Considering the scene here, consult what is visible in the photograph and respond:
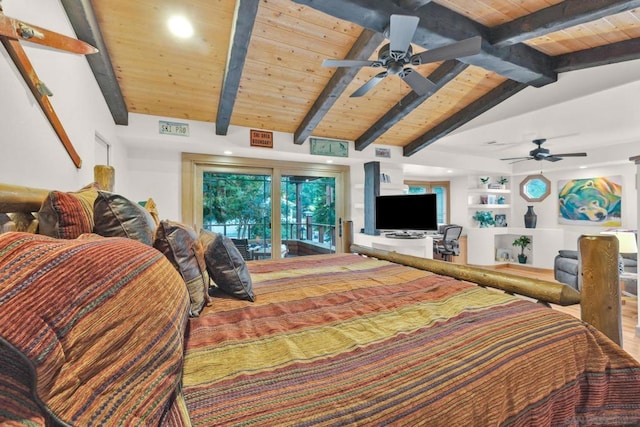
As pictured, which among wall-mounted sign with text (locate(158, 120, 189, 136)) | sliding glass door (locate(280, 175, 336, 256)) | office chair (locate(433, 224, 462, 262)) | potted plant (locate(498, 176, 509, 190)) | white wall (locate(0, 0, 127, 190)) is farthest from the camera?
potted plant (locate(498, 176, 509, 190))

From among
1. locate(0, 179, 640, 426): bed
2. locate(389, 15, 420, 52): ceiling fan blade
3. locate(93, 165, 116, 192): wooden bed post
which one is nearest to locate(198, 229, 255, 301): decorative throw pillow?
locate(0, 179, 640, 426): bed

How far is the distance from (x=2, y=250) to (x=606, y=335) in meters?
1.95

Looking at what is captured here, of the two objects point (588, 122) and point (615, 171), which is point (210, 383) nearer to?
point (588, 122)

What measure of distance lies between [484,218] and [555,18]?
5283 mm

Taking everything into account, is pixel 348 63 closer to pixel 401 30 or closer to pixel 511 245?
pixel 401 30

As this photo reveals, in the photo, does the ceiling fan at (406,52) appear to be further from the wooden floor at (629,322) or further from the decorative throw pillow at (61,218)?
the wooden floor at (629,322)

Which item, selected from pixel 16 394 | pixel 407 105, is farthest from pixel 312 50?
pixel 16 394

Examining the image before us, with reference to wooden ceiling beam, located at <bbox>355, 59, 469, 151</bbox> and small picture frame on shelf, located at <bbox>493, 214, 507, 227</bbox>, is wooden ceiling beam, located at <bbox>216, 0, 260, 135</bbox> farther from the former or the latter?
small picture frame on shelf, located at <bbox>493, 214, 507, 227</bbox>

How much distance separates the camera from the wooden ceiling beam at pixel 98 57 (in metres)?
2.05

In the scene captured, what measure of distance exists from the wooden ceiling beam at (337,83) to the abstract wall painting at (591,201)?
18.8 feet

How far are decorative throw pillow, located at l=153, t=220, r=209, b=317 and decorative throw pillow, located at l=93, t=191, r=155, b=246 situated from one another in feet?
0.24

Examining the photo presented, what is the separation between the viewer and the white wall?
1302 millimetres

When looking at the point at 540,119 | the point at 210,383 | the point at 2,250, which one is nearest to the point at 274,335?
the point at 210,383

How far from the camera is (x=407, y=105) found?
3730mm
